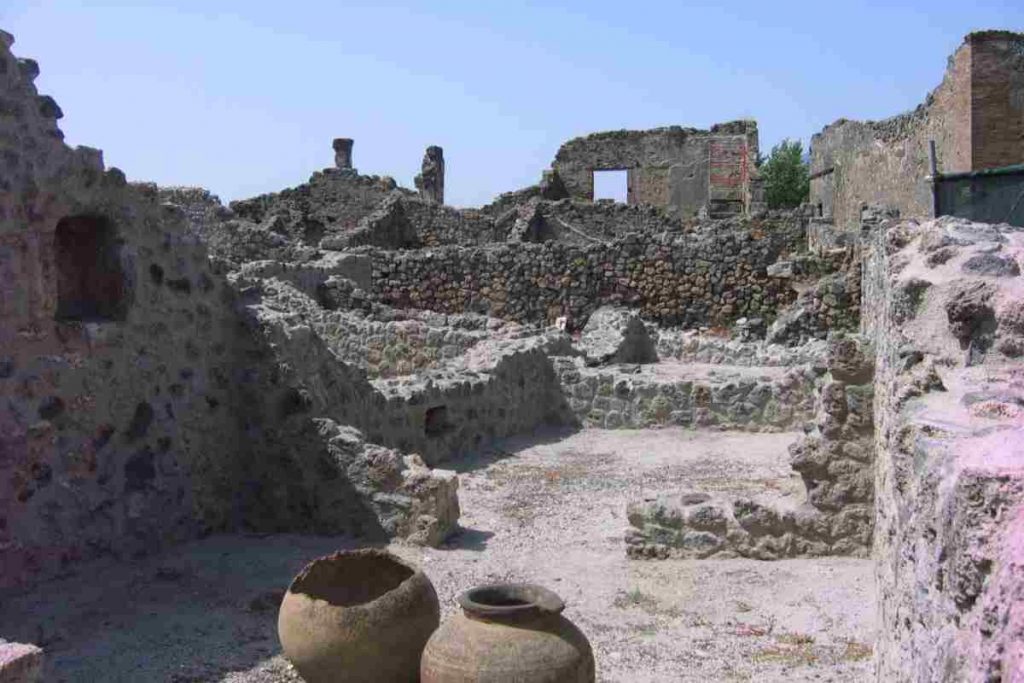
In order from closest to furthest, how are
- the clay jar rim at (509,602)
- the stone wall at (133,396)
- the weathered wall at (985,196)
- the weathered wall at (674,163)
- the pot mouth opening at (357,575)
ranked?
the clay jar rim at (509,602) < the pot mouth opening at (357,575) < the stone wall at (133,396) < the weathered wall at (985,196) < the weathered wall at (674,163)

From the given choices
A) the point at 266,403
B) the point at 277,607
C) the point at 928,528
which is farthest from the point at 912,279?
the point at 266,403

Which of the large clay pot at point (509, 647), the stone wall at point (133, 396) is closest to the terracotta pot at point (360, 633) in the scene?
the large clay pot at point (509, 647)

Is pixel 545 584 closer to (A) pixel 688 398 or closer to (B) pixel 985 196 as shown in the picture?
(A) pixel 688 398

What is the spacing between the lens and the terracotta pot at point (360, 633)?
5113 millimetres

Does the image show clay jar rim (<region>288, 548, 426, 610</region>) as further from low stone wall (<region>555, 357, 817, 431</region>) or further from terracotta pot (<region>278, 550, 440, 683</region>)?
low stone wall (<region>555, 357, 817, 431</region>)

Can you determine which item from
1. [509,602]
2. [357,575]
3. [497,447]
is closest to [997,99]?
[497,447]

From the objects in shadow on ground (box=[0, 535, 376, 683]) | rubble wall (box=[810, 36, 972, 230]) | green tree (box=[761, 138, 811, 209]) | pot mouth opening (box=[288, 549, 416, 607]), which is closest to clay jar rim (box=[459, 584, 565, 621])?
pot mouth opening (box=[288, 549, 416, 607])

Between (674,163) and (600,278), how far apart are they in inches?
690

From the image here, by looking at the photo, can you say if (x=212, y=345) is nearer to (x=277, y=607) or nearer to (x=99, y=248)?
(x=99, y=248)

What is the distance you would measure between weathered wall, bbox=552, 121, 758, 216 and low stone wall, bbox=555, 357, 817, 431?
22.5 m

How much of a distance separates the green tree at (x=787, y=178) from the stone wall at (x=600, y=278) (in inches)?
1192

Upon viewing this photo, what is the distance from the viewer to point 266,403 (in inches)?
331

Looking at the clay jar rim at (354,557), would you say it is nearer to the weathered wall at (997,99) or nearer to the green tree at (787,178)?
the weathered wall at (997,99)

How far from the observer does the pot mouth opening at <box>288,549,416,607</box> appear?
5562mm
